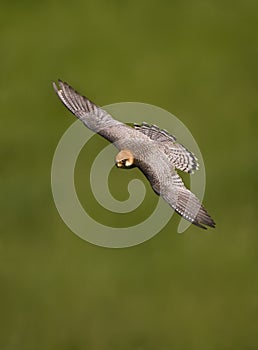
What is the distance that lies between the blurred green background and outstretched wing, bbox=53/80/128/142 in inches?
227

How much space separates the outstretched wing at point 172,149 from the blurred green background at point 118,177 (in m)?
5.53

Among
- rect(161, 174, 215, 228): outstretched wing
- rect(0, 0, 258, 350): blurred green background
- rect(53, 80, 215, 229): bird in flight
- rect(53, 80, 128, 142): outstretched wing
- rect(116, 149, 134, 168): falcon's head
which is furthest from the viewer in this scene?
rect(0, 0, 258, 350): blurred green background

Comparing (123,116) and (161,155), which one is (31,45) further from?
(161,155)

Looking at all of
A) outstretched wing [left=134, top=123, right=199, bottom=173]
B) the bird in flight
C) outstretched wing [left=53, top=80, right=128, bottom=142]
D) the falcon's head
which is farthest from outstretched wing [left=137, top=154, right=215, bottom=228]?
outstretched wing [left=53, top=80, right=128, bottom=142]

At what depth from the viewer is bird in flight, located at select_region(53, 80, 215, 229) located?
32.5 feet

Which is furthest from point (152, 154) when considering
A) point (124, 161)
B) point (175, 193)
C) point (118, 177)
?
point (118, 177)

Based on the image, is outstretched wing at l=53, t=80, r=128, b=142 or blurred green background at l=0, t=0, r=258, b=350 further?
blurred green background at l=0, t=0, r=258, b=350

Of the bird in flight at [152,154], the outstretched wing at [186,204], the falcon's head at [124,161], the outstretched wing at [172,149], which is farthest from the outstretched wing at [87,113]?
the outstretched wing at [186,204]

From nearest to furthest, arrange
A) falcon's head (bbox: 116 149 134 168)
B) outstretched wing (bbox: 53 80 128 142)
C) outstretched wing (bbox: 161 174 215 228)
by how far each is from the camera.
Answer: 1. outstretched wing (bbox: 161 174 215 228)
2. falcon's head (bbox: 116 149 134 168)
3. outstretched wing (bbox: 53 80 128 142)

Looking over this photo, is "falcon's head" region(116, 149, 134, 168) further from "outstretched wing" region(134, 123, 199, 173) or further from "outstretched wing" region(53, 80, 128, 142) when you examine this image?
"outstretched wing" region(134, 123, 199, 173)

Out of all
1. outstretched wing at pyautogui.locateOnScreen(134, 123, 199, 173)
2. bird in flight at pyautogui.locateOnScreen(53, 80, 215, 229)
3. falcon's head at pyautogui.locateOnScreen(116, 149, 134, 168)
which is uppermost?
outstretched wing at pyautogui.locateOnScreen(134, 123, 199, 173)

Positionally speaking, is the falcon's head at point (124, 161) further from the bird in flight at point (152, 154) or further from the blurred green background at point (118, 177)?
the blurred green background at point (118, 177)

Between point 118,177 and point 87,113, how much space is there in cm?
710

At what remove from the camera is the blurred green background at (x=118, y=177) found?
1708 cm
